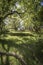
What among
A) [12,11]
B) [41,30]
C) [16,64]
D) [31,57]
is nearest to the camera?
[16,64]

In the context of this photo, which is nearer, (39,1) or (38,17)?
(39,1)

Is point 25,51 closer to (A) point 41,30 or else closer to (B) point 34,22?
(B) point 34,22

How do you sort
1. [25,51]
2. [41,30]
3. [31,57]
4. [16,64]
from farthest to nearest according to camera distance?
[41,30]
[25,51]
[31,57]
[16,64]

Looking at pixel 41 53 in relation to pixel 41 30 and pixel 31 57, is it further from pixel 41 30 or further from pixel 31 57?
pixel 41 30

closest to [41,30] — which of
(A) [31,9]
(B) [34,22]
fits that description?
(B) [34,22]

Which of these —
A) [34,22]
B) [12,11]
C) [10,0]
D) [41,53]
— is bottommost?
[41,53]

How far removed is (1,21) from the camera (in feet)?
38.7

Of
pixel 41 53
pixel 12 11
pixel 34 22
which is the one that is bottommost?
pixel 41 53

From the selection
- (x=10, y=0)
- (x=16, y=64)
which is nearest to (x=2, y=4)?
(x=10, y=0)

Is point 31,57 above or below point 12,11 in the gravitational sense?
below

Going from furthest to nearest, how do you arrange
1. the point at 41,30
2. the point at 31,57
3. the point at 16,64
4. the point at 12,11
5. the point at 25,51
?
the point at 41,30, the point at 12,11, the point at 25,51, the point at 31,57, the point at 16,64

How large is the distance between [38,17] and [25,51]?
252cm

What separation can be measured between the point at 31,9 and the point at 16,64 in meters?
3.78

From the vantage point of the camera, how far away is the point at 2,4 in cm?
1077
